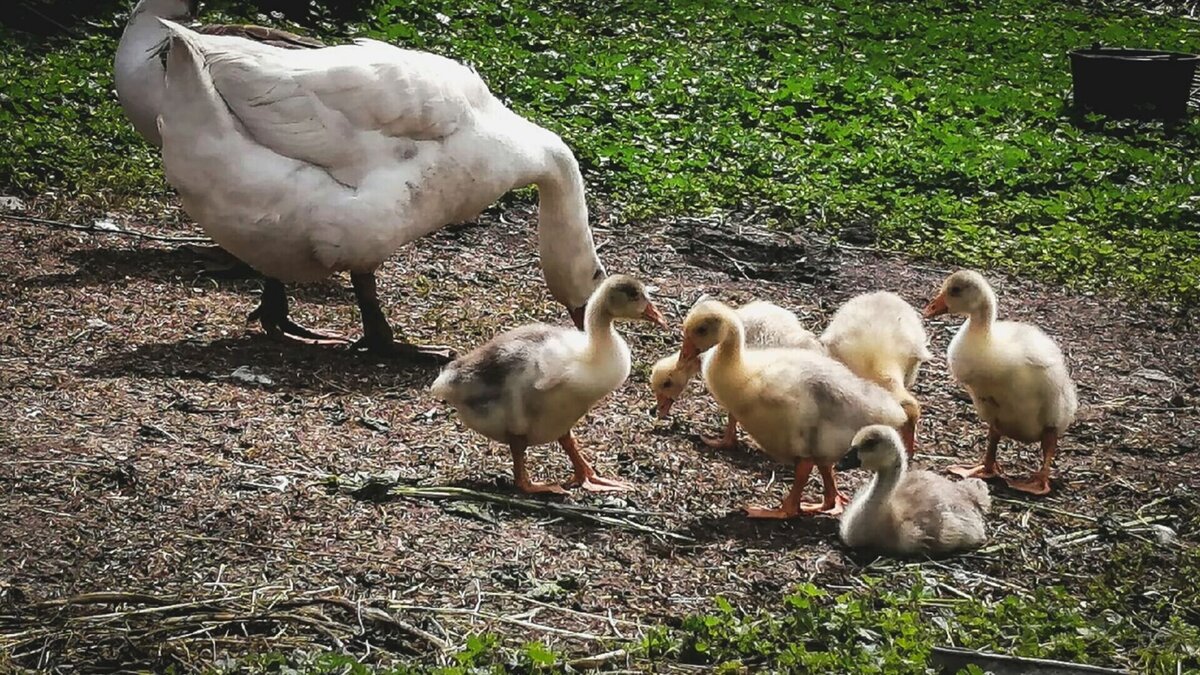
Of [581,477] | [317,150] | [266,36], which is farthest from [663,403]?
[266,36]

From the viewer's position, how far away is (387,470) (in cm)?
539

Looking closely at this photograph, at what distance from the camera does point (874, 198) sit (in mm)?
9562

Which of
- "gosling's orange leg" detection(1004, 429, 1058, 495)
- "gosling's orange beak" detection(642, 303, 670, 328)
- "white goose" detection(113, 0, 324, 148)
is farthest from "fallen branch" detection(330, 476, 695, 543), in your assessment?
"white goose" detection(113, 0, 324, 148)

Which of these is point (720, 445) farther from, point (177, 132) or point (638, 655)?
point (177, 132)

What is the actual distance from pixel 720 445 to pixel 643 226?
124 inches

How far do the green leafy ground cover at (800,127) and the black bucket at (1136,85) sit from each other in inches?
10.0

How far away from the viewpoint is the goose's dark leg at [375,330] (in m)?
6.73

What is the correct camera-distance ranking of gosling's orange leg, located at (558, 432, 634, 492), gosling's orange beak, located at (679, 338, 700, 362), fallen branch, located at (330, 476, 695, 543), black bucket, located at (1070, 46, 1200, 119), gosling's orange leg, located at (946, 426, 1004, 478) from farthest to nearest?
black bucket, located at (1070, 46, 1200, 119) < gosling's orange leg, located at (946, 426, 1004, 478) < gosling's orange beak, located at (679, 338, 700, 362) < gosling's orange leg, located at (558, 432, 634, 492) < fallen branch, located at (330, 476, 695, 543)

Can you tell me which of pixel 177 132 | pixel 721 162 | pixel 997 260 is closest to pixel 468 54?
pixel 721 162

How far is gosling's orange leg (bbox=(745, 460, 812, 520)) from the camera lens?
525 centimetres

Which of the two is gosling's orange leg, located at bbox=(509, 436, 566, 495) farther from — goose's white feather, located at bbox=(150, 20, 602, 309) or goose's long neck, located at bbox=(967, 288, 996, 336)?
goose's long neck, located at bbox=(967, 288, 996, 336)

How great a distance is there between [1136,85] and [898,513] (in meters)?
8.00

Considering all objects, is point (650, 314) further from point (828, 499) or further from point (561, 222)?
point (561, 222)

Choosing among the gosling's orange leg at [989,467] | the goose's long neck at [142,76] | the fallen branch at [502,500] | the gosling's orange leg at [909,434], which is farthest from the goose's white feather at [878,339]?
the goose's long neck at [142,76]
